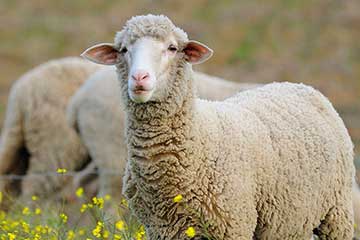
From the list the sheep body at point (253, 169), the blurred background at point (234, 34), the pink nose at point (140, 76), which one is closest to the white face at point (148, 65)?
the pink nose at point (140, 76)

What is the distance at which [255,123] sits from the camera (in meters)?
6.36

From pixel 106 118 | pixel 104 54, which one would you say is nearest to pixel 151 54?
pixel 104 54

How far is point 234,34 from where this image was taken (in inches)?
1026

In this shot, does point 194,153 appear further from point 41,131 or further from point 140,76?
point 41,131

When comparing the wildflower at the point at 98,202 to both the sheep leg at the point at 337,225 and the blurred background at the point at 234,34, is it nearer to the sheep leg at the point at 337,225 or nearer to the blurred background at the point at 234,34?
the sheep leg at the point at 337,225

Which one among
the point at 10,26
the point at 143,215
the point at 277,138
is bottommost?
the point at 143,215

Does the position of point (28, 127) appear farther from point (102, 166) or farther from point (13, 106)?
point (102, 166)

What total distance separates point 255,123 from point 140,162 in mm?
803

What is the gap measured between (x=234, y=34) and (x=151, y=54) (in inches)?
804

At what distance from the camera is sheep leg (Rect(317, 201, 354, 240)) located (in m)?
6.77

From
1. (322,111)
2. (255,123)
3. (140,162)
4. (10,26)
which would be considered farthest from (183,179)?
(10,26)

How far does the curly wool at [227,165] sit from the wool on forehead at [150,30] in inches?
6.1

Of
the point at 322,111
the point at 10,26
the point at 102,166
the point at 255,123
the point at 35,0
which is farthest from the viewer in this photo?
the point at 35,0

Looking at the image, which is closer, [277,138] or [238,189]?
[238,189]
